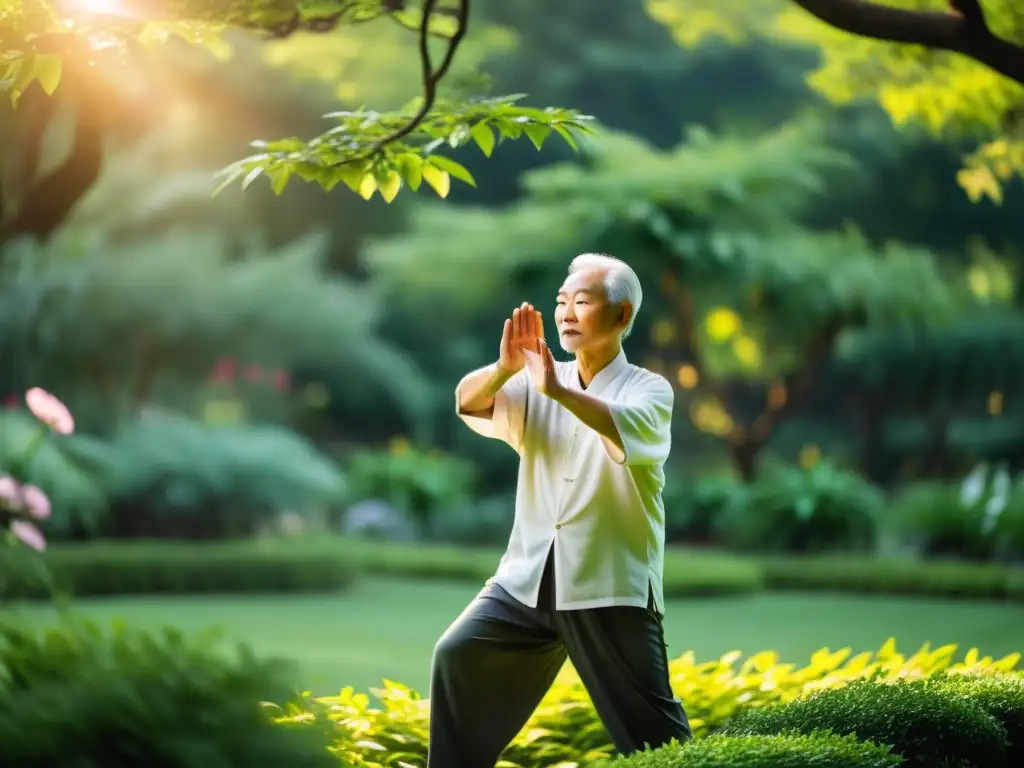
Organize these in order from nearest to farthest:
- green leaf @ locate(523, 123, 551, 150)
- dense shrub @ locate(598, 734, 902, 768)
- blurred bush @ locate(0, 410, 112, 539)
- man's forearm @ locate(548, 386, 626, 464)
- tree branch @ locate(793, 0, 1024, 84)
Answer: dense shrub @ locate(598, 734, 902, 768)
man's forearm @ locate(548, 386, 626, 464)
green leaf @ locate(523, 123, 551, 150)
tree branch @ locate(793, 0, 1024, 84)
blurred bush @ locate(0, 410, 112, 539)

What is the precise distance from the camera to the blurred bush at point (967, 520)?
13094 millimetres

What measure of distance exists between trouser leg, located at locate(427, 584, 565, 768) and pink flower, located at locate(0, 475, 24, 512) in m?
3.55

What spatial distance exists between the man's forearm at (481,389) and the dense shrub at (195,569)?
26.8ft

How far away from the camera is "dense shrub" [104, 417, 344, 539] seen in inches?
525

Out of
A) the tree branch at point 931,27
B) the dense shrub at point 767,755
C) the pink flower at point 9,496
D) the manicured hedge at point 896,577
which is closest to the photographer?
the dense shrub at point 767,755

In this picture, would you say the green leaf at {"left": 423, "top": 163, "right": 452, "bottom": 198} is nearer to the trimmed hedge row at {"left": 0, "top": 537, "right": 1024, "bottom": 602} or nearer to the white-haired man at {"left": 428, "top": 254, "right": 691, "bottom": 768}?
the white-haired man at {"left": 428, "top": 254, "right": 691, "bottom": 768}

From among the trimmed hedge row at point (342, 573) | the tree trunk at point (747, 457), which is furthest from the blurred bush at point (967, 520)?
the tree trunk at point (747, 457)

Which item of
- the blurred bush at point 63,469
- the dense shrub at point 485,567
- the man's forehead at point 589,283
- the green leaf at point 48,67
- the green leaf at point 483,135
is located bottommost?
the dense shrub at point 485,567

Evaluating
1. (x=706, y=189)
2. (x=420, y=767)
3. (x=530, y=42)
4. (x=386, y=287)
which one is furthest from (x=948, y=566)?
(x=530, y=42)

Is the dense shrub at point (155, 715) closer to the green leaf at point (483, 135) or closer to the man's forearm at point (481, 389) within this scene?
the man's forearm at point (481, 389)

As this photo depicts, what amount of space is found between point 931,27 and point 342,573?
8.71 m

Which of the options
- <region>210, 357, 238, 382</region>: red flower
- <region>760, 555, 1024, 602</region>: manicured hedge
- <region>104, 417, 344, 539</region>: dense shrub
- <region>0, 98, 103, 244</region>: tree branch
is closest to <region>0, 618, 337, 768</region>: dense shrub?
<region>0, 98, 103, 244</region>: tree branch

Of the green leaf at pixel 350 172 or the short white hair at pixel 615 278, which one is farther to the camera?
the green leaf at pixel 350 172

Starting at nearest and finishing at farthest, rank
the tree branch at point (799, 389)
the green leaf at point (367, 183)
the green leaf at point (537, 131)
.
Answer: the green leaf at point (537, 131) → the green leaf at point (367, 183) → the tree branch at point (799, 389)
